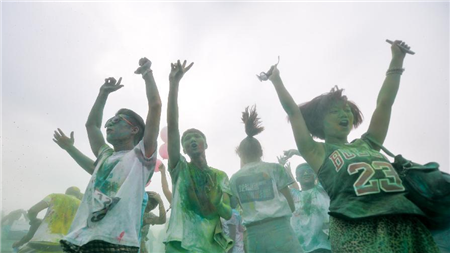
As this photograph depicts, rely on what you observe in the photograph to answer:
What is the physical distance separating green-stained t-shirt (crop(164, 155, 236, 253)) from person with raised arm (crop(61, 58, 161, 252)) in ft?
1.65

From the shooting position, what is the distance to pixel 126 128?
9.96 feet

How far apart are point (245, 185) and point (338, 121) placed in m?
2.17

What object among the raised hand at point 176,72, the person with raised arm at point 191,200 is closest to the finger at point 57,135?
the person with raised arm at point 191,200

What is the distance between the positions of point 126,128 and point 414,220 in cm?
255

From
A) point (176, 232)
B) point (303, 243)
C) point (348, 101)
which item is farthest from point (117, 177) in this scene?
point (303, 243)

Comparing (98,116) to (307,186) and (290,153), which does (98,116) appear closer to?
(307,186)

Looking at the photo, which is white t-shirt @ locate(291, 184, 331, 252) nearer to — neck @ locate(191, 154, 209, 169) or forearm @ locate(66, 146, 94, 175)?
neck @ locate(191, 154, 209, 169)

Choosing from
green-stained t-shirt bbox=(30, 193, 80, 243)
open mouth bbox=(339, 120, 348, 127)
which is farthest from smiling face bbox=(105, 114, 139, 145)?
green-stained t-shirt bbox=(30, 193, 80, 243)

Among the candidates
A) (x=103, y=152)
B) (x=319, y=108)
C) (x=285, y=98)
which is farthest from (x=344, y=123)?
(x=103, y=152)

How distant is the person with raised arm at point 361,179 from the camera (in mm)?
1900

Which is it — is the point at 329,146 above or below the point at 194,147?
below

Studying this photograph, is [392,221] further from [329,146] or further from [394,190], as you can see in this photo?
[329,146]

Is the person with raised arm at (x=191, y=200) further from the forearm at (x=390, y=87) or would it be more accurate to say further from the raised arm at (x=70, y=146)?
the forearm at (x=390, y=87)

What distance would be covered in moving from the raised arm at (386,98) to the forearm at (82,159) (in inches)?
112
